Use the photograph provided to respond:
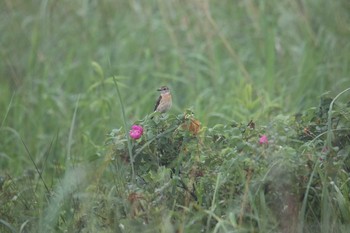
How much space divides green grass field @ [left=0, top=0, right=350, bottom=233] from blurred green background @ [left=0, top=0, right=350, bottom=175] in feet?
0.05

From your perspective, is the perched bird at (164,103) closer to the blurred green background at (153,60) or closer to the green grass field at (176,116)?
the green grass field at (176,116)

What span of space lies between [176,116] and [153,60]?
3.30m

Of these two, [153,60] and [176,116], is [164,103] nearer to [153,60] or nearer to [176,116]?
[176,116]

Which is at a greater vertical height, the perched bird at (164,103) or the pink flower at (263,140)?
the pink flower at (263,140)

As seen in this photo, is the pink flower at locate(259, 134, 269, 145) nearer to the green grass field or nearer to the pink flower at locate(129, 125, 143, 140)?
the green grass field

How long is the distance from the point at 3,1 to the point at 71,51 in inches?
32.2

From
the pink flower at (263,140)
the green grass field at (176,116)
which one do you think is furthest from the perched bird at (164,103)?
the pink flower at (263,140)

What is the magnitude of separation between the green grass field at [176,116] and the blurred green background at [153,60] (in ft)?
0.05

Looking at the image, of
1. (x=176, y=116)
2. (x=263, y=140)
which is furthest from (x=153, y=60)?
(x=263, y=140)

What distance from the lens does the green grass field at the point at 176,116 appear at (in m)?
3.78

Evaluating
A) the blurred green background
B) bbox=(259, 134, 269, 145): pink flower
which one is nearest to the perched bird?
the blurred green background

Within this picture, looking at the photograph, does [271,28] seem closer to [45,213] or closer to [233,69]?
[233,69]

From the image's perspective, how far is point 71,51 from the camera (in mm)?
7508

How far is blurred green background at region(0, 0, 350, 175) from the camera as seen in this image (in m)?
6.32
